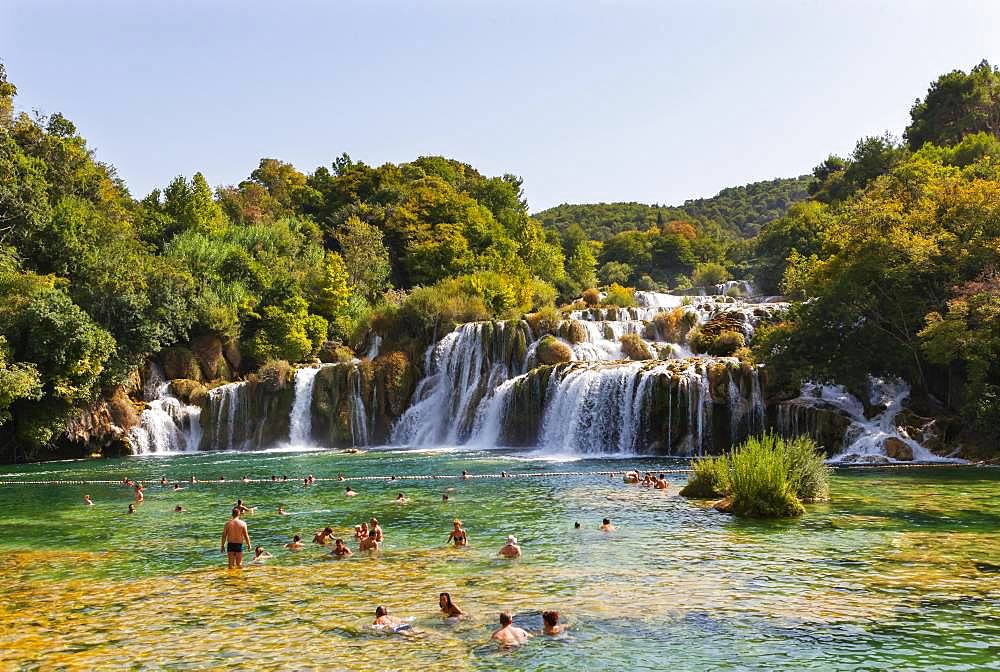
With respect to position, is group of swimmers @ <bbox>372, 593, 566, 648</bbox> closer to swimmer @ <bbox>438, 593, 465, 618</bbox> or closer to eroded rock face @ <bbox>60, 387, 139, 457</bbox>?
swimmer @ <bbox>438, 593, 465, 618</bbox>

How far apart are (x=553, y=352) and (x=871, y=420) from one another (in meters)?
15.5

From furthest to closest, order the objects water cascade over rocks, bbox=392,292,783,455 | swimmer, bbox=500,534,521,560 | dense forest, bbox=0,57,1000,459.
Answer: water cascade over rocks, bbox=392,292,783,455
dense forest, bbox=0,57,1000,459
swimmer, bbox=500,534,521,560

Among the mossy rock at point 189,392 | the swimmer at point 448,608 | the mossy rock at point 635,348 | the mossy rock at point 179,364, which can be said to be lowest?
the swimmer at point 448,608

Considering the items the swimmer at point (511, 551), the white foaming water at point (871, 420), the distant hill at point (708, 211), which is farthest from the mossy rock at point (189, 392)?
the distant hill at point (708, 211)

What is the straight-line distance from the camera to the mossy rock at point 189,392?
144 feet

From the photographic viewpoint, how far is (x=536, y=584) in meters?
13.4

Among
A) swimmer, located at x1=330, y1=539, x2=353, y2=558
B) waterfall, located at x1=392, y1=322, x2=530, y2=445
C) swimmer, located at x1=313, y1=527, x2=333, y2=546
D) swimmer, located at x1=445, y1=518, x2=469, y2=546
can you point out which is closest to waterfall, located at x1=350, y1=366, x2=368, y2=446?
waterfall, located at x1=392, y1=322, x2=530, y2=445

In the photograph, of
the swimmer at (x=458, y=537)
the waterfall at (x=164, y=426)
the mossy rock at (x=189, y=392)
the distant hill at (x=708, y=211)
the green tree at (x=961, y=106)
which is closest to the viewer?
the swimmer at (x=458, y=537)

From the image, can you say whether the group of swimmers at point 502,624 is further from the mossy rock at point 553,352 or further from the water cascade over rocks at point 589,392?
the mossy rock at point 553,352

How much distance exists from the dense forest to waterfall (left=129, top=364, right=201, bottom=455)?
1430mm

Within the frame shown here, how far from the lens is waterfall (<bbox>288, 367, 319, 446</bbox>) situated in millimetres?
43500

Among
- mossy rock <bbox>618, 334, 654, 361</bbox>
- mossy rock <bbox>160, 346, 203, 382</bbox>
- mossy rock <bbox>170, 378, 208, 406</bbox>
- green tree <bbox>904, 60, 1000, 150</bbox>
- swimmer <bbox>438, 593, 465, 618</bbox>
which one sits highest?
green tree <bbox>904, 60, 1000, 150</bbox>

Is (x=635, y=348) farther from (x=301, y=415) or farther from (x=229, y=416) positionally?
(x=229, y=416)

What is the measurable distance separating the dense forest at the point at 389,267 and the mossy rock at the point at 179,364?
9.3 inches
